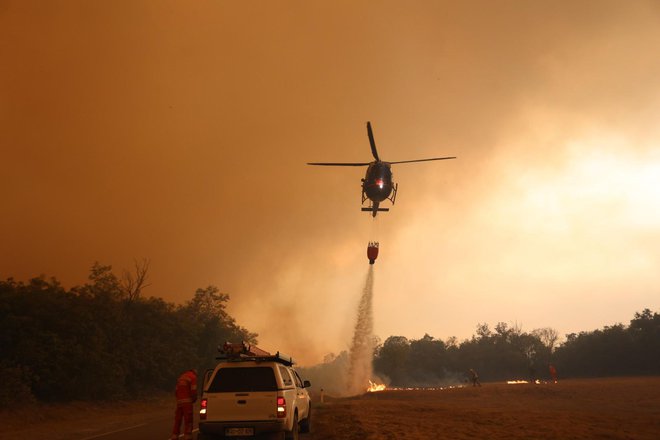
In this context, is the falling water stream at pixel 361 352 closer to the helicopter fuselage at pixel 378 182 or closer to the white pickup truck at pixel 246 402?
the helicopter fuselage at pixel 378 182

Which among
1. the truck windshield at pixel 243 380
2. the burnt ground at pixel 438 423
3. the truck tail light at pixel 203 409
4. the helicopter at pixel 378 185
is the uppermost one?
the helicopter at pixel 378 185

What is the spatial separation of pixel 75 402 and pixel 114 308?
8.65 metres

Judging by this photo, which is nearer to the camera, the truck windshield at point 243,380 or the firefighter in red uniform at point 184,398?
the truck windshield at point 243,380

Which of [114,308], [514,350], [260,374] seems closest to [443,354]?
[514,350]

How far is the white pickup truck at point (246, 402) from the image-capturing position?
11000mm

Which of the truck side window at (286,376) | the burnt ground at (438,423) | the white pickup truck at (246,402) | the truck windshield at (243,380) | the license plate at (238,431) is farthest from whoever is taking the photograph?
the burnt ground at (438,423)

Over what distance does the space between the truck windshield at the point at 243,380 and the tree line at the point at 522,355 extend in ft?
185

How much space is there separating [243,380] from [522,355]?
4340 inches

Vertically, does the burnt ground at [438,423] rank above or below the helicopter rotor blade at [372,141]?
below

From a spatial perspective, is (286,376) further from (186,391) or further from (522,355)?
(522,355)

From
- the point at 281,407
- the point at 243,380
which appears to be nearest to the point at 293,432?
the point at 281,407

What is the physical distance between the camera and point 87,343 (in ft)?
109

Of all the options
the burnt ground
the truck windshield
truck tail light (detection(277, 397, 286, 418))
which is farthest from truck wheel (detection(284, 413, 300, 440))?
→ the burnt ground

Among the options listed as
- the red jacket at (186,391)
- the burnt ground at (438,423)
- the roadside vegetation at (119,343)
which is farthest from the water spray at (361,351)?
the red jacket at (186,391)
